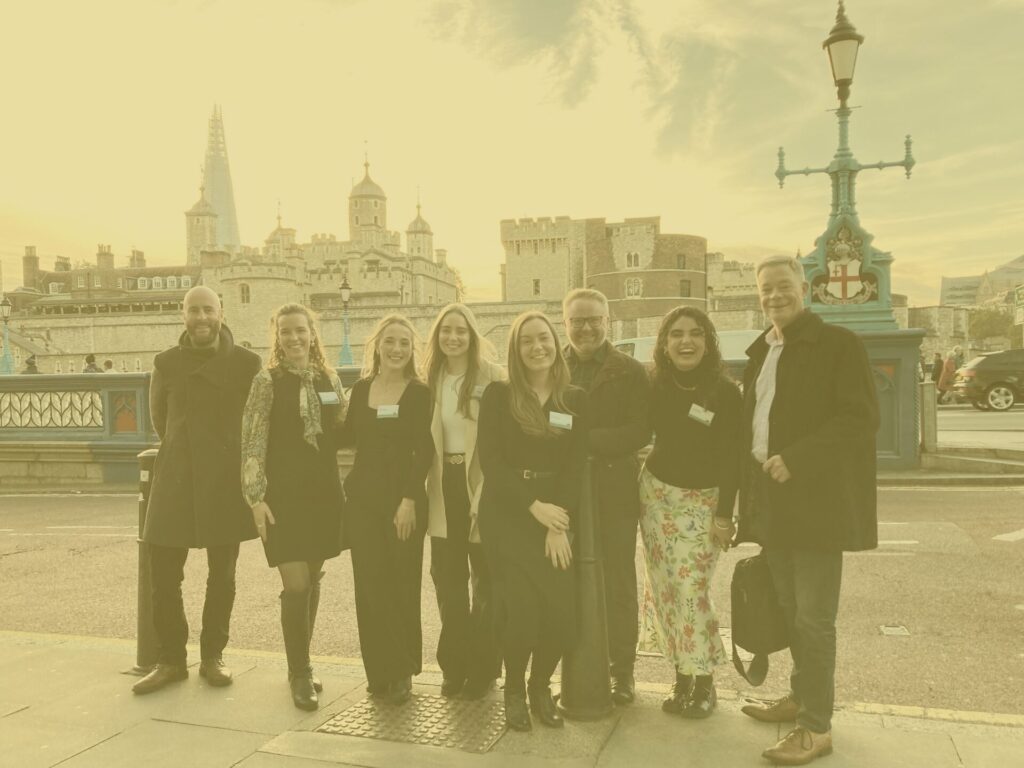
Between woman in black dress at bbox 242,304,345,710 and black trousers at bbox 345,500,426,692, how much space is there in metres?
0.17

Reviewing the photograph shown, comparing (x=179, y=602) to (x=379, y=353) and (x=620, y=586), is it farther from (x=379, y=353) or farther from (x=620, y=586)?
(x=620, y=586)

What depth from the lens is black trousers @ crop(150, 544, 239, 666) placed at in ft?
14.7

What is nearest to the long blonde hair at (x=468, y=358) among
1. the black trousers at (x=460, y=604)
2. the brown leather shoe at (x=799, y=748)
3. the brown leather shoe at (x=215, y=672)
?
the black trousers at (x=460, y=604)

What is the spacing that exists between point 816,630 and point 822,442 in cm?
76

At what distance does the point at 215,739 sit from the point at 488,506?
1.52m

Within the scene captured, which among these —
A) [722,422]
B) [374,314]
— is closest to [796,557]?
[722,422]

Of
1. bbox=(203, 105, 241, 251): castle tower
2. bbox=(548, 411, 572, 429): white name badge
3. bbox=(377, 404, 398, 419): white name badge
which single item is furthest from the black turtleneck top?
bbox=(203, 105, 241, 251): castle tower

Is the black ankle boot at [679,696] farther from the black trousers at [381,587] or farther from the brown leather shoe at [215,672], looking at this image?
the brown leather shoe at [215,672]

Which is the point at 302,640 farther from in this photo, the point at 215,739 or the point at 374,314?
the point at 374,314

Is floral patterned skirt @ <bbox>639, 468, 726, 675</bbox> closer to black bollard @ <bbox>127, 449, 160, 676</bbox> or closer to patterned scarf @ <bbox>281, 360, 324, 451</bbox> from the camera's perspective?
patterned scarf @ <bbox>281, 360, 324, 451</bbox>

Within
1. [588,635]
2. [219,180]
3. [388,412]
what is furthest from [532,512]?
[219,180]

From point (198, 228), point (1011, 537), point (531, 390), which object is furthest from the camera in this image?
point (198, 228)

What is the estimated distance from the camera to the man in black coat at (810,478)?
135 inches

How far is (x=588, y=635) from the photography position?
12.8 feet
